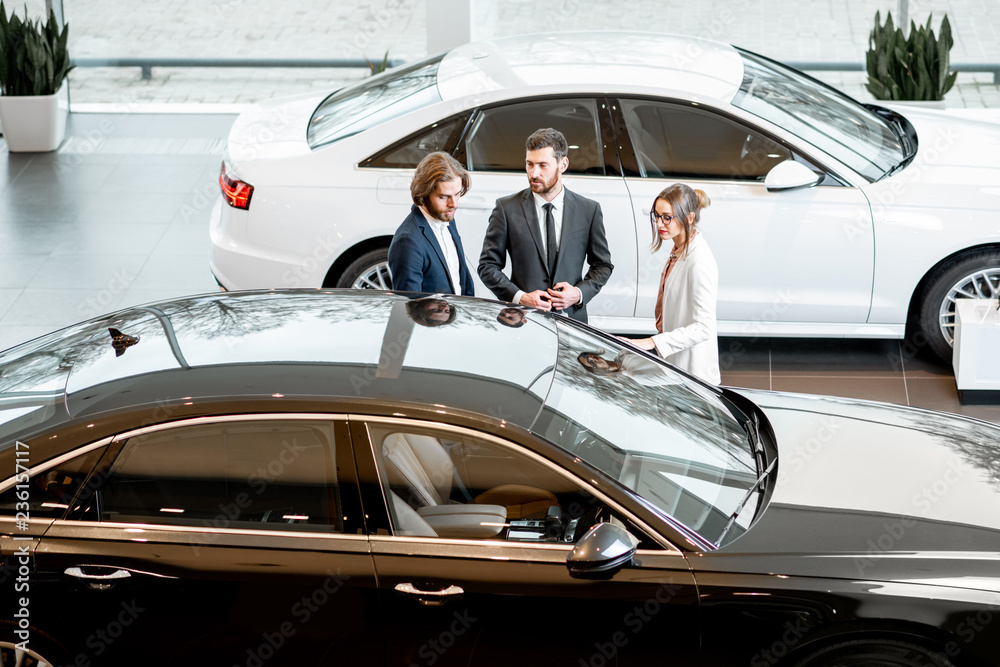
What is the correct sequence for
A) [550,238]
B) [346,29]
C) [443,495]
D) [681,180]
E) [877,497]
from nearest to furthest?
[443,495]
[877,497]
[550,238]
[681,180]
[346,29]

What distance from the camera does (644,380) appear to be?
418cm

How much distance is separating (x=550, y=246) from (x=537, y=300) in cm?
35

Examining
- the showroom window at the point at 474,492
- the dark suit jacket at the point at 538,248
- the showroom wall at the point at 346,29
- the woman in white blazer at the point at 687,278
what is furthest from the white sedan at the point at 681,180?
the showroom wall at the point at 346,29

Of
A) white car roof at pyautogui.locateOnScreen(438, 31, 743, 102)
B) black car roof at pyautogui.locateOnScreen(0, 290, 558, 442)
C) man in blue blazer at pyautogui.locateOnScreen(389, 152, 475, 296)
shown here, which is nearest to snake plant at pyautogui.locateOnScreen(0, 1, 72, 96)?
white car roof at pyautogui.locateOnScreen(438, 31, 743, 102)

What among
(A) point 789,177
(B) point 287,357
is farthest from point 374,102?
(B) point 287,357

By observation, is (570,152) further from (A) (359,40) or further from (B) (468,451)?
(A) (359,40)

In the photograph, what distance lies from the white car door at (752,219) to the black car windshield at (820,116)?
0.62ft

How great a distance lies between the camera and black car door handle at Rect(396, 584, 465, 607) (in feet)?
11.3

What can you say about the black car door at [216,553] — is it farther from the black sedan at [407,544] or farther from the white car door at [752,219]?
the white car door at [752,219]

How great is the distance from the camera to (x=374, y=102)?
6.93 metres

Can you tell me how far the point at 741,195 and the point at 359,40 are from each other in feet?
20.1

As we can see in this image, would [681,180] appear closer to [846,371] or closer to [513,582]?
[846,371]

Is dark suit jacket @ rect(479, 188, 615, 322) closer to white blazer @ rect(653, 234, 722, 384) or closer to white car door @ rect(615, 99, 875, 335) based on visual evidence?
white blazer @ rect(653, 234, 722, 384)

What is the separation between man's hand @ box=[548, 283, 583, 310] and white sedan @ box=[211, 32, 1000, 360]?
110 centimetres
